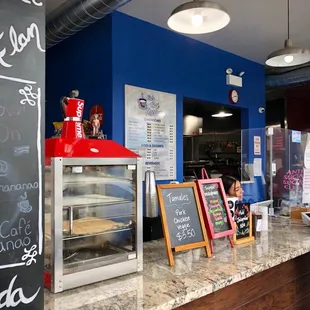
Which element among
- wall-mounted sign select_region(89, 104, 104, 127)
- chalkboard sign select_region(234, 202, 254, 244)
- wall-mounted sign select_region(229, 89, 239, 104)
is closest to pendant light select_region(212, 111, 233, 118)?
wall-mounted sign select_region(229, 89, 239, 104)

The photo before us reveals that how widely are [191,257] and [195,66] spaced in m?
2.99

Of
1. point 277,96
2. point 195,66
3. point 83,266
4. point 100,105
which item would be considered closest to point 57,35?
point 100,105

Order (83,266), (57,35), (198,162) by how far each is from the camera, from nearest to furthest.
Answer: (83,266), (57,35), (198,162)

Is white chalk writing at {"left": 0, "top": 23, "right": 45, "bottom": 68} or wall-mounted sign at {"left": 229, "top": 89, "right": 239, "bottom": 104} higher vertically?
wall-mounted sign at {"left": 229, "top": 89, "right": 239, "bottom": 104}

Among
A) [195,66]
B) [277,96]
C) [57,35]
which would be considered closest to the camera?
[57,35]

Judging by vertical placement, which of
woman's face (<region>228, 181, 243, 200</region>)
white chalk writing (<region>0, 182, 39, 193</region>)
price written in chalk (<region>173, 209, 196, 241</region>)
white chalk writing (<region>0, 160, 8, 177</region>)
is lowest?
price written in chalk (<region>173, 209, 196, 241</region>)

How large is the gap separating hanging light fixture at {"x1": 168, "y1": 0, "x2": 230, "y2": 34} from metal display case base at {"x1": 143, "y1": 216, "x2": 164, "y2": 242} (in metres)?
1.28

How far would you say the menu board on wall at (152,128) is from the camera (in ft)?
11.6

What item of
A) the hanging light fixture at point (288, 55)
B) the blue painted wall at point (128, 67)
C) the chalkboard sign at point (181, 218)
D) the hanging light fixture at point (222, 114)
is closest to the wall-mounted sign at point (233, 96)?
the blue painted wall at point (128, 67)

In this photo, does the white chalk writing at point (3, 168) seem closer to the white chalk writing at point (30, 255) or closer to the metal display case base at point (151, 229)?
the white chalk writing at point (30, 255)

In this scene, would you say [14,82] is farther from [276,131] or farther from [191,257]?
[276,131]

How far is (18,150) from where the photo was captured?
1.02 metres

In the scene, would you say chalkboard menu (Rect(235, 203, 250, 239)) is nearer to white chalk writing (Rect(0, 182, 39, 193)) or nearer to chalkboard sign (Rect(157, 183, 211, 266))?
chalkboard sign (Rect(157, 183, 211, 266))

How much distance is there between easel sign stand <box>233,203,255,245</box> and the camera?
2036 millimetres
